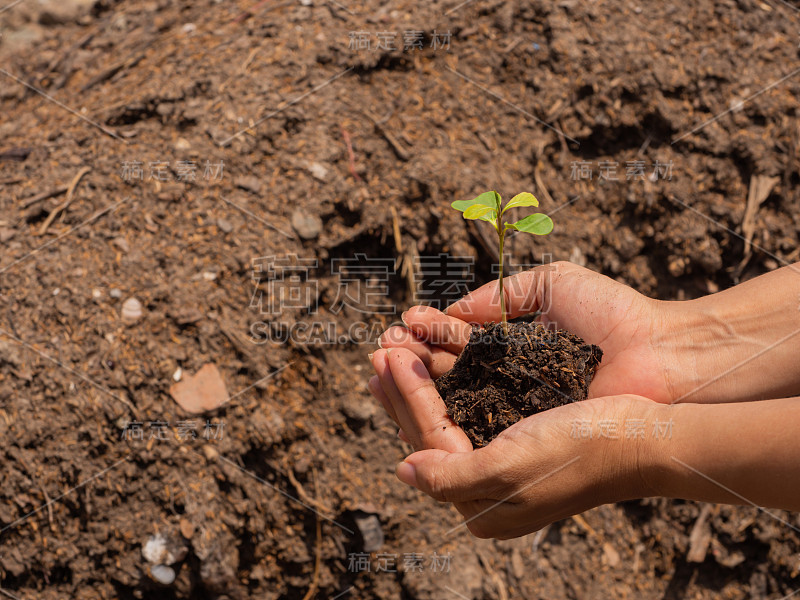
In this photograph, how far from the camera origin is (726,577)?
315cm

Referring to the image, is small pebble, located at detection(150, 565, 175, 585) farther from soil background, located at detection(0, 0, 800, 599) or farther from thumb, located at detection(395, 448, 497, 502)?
thumb, located at detection(395, 448, 497, 502)

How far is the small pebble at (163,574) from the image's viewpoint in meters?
2.54

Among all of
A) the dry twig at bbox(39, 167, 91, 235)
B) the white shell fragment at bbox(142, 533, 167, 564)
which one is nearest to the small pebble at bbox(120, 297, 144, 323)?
the dry twig at bbox(39, 167, 91, 235)

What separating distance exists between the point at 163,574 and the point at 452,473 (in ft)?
4.76

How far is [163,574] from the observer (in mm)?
2543

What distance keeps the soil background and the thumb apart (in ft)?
3.24

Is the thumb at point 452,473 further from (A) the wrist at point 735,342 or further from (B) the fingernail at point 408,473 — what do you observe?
(A) the wrist at point 735,342

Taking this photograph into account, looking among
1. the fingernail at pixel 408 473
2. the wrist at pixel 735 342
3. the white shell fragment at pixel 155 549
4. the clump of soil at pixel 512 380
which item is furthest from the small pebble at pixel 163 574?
the wrist at pixel 735 342

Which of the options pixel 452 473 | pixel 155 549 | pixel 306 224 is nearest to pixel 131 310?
pixel 306 224

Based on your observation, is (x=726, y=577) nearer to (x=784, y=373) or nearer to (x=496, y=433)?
(x=784, y=373)

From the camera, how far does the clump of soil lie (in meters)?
2.00

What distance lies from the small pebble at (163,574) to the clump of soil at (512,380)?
1404 mm

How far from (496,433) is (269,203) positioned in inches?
64.3

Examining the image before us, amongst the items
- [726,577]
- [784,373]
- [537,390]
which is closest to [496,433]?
[537,390]
